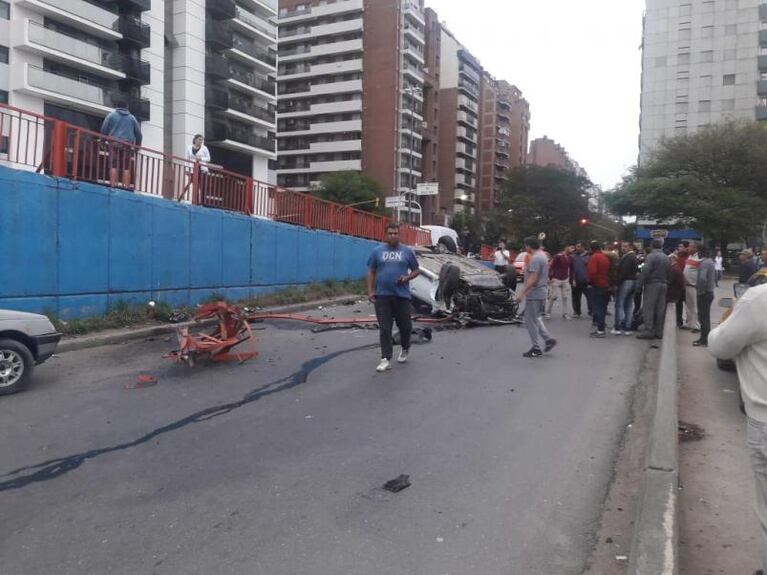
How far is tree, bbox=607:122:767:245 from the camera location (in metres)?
42.6

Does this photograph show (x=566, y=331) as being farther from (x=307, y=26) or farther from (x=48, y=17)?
(x=307, y=26)

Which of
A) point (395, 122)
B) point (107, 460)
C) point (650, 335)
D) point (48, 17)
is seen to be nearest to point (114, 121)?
point (107, 460)

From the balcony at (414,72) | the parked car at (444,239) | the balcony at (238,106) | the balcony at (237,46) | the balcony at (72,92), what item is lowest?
the parked car at (444,239)

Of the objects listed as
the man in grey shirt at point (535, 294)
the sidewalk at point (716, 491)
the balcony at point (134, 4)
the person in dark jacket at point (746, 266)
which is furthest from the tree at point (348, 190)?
the sidewalk at point (716, 491)

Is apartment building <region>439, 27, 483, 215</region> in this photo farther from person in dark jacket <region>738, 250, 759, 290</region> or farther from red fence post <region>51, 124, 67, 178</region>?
red fence post <region>51, 124, 67, 178</region>

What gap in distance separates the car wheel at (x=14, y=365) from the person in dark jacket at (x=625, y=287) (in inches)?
364

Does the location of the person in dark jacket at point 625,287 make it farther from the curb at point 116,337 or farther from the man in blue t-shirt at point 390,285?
the curb at point 116,337

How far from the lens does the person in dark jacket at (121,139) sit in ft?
32.8

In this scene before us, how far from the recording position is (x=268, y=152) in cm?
5481

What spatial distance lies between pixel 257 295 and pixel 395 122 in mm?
64204

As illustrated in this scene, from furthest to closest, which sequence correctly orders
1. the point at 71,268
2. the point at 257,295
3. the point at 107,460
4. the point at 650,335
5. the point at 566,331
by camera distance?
the point at 257,295
the point at 566,331
the point at 650,335
the point at 71,268
the point at 107,460

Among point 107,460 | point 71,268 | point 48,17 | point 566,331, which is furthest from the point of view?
point 48,17

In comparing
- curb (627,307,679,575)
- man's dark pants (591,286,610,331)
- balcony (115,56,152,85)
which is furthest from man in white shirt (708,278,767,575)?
balcony (115,56,152,85)

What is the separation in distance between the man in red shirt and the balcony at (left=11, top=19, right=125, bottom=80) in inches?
1403
